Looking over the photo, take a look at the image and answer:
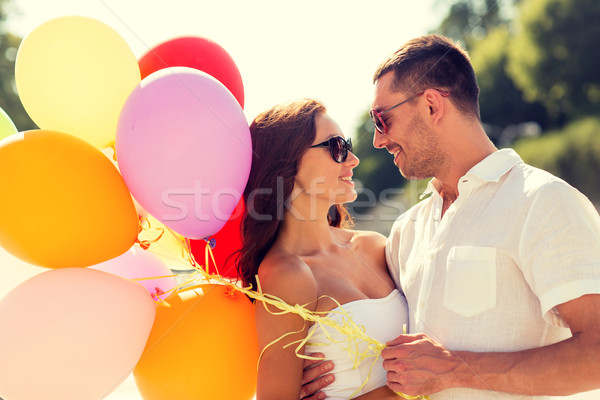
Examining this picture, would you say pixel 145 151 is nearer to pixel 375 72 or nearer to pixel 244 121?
pixel 244 121

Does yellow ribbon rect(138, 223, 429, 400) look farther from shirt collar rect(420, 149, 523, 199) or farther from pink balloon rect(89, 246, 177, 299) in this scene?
shirt collar rect(420, 149, 523, 199)

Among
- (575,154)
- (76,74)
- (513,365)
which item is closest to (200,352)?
(513,365)

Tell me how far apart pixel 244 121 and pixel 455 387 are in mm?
1468

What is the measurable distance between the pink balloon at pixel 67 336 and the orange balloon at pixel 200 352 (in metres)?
0.13

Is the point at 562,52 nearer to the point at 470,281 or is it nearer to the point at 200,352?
the point at 470,281

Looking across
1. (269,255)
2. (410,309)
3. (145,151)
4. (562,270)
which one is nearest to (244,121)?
(145,151)

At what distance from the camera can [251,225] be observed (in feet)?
8.95

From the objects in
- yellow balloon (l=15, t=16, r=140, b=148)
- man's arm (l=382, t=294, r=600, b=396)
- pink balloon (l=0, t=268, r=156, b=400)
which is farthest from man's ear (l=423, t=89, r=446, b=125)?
pink balloon (l=0, t=268, r=156, b=400)

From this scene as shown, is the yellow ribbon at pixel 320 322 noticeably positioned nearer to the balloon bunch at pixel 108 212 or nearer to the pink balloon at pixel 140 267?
the balloon bunch at pixel 108 212

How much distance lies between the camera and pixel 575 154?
64.9 ft

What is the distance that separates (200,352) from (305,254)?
29.7 inches

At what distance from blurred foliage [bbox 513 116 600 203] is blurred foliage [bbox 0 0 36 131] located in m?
20.0

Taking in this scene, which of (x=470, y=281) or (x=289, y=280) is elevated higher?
(x=470, y=281)

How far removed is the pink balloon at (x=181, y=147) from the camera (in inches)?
85.8
